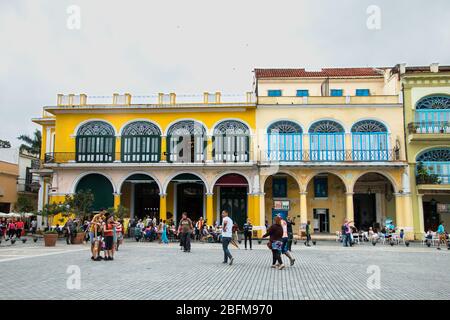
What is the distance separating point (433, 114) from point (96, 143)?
74.4 ft

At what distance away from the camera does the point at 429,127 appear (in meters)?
28.0

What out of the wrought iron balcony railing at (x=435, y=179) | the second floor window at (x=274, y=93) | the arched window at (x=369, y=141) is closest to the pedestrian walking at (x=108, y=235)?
the arched window at (x=369, y=141)

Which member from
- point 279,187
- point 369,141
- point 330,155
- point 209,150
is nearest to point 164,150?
point 209,150

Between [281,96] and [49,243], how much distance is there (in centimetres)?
1732

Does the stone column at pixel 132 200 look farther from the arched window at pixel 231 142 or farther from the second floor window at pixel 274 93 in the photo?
the second floor window at pixel 274 93

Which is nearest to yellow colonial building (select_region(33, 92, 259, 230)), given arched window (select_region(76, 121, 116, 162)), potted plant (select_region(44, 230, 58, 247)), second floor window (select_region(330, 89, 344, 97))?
arched window (select_region(76, 121, 116, 162))

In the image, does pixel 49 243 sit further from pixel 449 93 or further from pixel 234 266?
pixel 449 93

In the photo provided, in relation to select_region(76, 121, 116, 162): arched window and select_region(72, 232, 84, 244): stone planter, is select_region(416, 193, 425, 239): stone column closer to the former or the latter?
select_region(76, 121, 116, 162): arched window

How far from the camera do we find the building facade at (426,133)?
27578 mm

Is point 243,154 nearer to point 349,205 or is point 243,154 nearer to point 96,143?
point 349,205

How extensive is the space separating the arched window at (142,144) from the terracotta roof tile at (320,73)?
9138 mm

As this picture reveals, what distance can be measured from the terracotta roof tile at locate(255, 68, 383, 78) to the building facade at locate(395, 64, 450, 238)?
11.5ft

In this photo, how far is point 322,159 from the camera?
92.7ft
